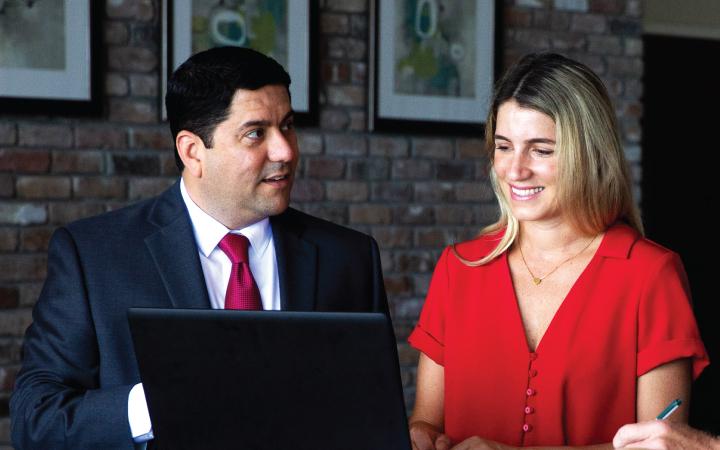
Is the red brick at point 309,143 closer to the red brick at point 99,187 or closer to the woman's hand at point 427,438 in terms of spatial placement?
the red brick at point 99,187

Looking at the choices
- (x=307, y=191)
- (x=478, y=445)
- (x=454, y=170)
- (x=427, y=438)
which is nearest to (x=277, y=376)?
(x=478, y=445)

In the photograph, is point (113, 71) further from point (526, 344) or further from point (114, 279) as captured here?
point (526, 344)

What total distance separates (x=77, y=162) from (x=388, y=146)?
117cm

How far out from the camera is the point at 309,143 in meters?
3.51

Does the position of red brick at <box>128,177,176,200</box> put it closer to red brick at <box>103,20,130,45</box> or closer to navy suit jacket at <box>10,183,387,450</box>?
red brick at <box>103,20,130,45</box>

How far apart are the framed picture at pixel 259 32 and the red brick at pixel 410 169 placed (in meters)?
0.40

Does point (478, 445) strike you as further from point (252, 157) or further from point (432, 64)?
point (432, 64)

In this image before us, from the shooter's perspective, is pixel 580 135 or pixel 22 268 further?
pixel 22 268

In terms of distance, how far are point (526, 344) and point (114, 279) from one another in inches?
34.4

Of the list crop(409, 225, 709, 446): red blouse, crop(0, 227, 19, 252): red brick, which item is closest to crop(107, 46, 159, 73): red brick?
crop(0, 227, 19, 252): red brick

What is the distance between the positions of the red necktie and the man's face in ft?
0.21

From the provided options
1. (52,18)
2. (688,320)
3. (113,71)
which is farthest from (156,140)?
(688,320)

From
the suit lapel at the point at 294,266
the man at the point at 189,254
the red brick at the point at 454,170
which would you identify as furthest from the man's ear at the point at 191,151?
the red brick at the point at 454,170

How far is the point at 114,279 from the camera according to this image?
1.99 meters
